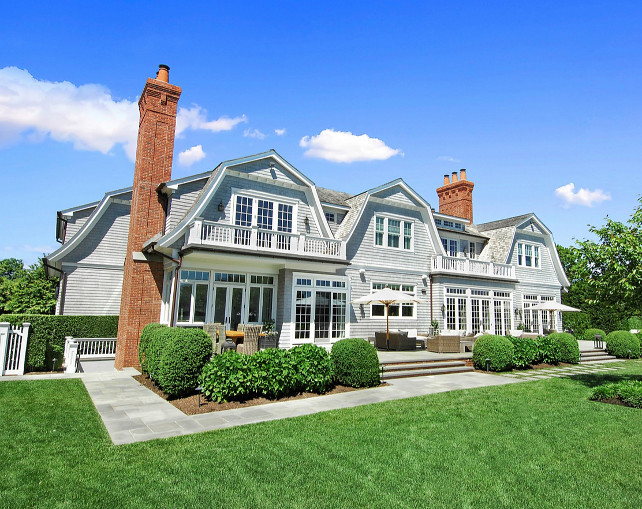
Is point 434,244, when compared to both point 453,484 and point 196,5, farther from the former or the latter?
point 453,484

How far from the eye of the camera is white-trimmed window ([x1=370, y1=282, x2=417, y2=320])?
17828 millimetres

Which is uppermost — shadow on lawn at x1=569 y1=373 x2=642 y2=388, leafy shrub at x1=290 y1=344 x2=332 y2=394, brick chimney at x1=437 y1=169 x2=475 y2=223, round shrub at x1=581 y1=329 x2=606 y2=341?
brick chimney at x1=437 y1=169 x2=475 y2=223

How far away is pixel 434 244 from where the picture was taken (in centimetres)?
1991

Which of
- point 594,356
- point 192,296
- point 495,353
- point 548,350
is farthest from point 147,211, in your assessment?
point 594,356

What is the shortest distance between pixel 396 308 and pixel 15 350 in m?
14.3

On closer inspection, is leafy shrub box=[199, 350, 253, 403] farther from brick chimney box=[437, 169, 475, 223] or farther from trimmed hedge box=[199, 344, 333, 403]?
brick chimney box=[437, 169, 475, 223]

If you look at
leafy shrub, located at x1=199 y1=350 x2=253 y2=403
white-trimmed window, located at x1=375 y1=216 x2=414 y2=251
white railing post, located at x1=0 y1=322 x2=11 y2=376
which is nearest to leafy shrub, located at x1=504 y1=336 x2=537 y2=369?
white-trimmed window, located at x1=375 y1=216 x2=414 y2=251

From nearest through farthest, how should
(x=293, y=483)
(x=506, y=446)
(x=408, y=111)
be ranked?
(x=293, y=483) → (x=506, y=446) → (x=408, y=111)

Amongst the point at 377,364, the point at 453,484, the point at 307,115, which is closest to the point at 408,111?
the point at 307,115

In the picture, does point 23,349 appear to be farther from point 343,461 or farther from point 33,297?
point 33,297

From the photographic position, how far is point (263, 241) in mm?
14102

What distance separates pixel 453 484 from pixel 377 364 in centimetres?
595

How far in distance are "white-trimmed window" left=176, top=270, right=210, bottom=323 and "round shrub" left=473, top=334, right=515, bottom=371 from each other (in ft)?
32.1

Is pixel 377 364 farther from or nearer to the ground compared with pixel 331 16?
nearer to the ground
